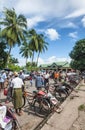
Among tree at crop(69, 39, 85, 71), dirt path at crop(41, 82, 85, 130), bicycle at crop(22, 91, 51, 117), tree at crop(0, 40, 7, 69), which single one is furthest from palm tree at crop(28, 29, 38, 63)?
dirt path at crop(41, 82, 85, 130)

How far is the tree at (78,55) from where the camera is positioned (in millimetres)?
63700

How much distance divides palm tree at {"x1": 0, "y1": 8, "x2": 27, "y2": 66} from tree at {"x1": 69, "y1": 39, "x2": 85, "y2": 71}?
25811 mm

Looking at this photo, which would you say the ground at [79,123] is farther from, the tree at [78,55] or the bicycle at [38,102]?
the tree at [78,55]

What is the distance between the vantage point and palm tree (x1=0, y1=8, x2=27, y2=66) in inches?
1585

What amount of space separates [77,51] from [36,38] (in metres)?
12.5

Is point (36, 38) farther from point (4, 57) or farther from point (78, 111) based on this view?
point (78, 111)

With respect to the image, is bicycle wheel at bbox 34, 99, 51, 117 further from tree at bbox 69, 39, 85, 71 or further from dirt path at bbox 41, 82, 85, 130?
tree at bbox 69, 39, 85, 71

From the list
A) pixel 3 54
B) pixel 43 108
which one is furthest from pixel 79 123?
pixel 3 54

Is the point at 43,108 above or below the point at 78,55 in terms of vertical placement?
below

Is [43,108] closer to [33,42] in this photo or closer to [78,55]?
[33,42]

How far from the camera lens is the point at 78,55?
6550 cm

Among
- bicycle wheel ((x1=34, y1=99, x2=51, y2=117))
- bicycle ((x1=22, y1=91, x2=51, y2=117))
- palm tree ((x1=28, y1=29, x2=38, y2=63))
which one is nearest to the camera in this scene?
bicycle wheel ((x1=34, y1=99, x2=51, y2=117))

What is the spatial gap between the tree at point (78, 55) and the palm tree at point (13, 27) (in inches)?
1016

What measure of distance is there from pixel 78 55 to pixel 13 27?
28.7 meters
